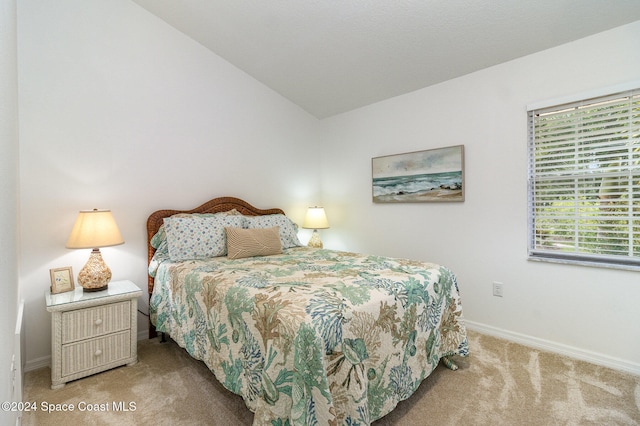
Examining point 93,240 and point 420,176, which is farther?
point 420,176

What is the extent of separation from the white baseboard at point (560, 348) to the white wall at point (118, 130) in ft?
8.82

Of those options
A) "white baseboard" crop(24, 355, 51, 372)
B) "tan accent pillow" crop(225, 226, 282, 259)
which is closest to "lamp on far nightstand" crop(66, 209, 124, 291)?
"white baseboard" crop(24, 355, 51, 372)

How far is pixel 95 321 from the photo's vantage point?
212 cm

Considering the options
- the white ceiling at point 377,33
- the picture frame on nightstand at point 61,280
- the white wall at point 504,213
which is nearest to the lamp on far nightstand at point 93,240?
the picture frame on nightstand at point 61,280

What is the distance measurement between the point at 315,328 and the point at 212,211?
230 centimetres

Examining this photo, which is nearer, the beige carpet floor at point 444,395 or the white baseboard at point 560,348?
the beige carpet floor at point 444,395

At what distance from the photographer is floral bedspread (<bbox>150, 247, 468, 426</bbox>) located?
123cm

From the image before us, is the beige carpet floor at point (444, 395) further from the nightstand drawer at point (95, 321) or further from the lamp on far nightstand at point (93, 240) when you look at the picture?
the lamp on far nightstand at point (93, 240)

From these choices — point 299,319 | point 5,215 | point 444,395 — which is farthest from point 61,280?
point 444,395

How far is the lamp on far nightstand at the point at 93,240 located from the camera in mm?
2182

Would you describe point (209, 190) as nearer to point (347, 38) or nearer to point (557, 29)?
point (347, 38)

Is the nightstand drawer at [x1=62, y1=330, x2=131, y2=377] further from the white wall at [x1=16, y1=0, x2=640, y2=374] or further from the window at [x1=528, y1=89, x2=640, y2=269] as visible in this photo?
the window at [x1=528, y1=89, x2=640, y2=269]

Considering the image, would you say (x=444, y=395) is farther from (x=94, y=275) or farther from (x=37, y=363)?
(x=37, y=363)

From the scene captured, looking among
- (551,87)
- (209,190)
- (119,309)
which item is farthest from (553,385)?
(209,190)
